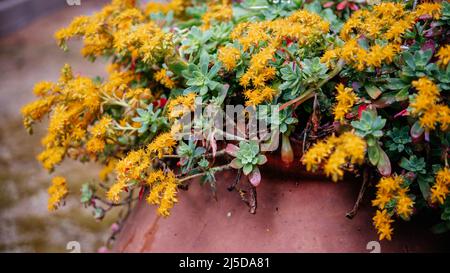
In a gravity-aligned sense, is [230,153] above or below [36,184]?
above

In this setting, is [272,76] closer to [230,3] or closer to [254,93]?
[254,93]

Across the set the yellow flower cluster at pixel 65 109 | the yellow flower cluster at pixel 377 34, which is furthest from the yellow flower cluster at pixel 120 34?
the yellow flower cluster at pixel 377 34

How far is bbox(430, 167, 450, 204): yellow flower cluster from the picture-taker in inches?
38.3

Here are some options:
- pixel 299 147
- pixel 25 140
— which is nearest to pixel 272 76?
pixel 299 147

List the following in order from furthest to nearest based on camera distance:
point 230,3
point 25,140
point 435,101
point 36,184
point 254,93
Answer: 1. point 25,140
2. point 36,184
3. point 230,3
4. point 254,93
5. point 435,101

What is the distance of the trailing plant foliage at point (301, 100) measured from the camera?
3.25 feet

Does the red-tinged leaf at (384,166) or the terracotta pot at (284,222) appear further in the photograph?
the terracotta pot at (284,222)

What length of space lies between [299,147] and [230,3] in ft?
2.21

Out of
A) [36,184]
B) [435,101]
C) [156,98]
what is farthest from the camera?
[36,184]

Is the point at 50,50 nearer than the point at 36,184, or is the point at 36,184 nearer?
the point at 36,184

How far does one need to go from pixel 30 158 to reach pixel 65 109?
62.7 inches

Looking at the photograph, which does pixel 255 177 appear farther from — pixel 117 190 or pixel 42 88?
pixel 42 88

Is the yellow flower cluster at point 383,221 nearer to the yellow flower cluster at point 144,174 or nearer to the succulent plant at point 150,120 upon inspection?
the yellow flower cluster at point 144,174
